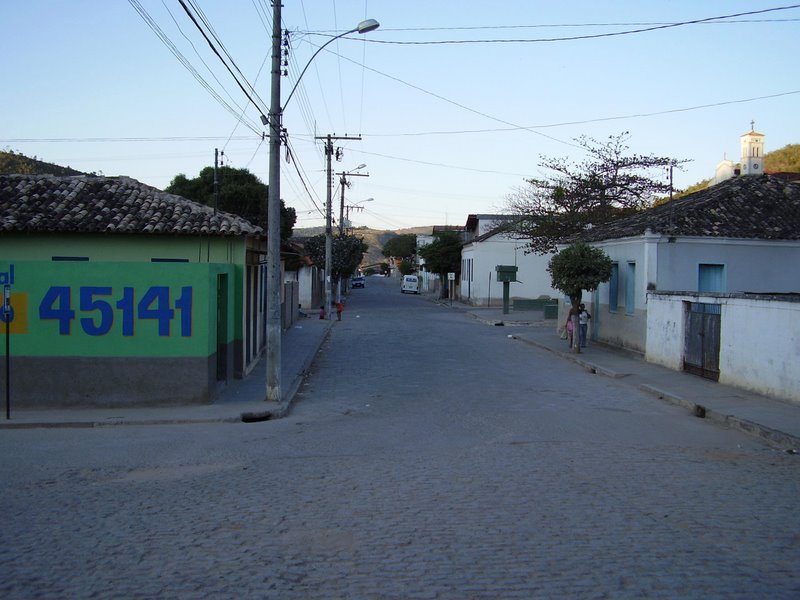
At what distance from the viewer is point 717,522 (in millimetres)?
6988

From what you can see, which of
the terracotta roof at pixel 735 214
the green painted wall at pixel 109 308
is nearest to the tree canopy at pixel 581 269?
the terracotta roof at pixel 735 214

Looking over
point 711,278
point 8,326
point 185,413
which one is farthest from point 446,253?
point 8,326

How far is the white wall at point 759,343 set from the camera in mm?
14062

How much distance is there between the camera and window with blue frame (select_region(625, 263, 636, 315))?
23391 millimetres

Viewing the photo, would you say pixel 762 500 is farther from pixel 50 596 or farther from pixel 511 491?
pixel 50 596

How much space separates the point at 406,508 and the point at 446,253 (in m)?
60.7

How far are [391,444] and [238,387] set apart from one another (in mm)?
6865

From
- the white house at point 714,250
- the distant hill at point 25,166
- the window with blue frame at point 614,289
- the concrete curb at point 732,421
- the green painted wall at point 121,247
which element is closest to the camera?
the concrete curb at point 732,421

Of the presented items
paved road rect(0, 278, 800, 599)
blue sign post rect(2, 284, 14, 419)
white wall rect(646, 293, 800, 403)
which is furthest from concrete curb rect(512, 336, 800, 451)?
blue sign post rect(2, 284, 14, 419)

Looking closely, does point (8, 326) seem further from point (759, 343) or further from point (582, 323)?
point (582, 323)

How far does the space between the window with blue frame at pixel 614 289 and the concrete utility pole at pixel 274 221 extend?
1305 centimetres

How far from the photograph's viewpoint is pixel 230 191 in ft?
149

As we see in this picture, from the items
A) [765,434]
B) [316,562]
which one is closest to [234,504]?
[316,562]

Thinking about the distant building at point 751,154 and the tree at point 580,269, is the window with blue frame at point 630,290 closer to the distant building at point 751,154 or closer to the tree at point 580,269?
the tree at point 580,269
